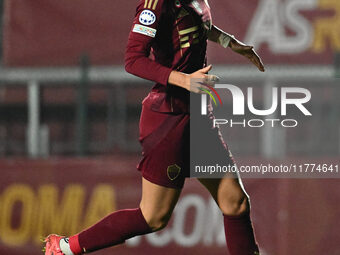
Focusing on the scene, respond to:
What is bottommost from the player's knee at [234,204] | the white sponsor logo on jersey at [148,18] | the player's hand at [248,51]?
the player's knee at [234,204]

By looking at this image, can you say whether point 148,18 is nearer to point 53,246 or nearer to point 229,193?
point 229,193

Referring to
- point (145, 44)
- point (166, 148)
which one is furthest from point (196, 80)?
point (166, 148)

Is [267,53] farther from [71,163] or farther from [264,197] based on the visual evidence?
[71,163]

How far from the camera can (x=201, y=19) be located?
387 cm

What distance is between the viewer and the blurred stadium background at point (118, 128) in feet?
19.1

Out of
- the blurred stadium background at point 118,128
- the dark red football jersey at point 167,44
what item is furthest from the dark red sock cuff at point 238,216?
the blurred stadium background at point 118,128

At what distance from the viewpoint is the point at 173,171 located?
3.88 meters

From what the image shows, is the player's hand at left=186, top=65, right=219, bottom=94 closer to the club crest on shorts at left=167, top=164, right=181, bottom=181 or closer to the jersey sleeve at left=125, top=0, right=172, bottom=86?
the jersey sleeve at left=125, top=0, right=172, bottom=86

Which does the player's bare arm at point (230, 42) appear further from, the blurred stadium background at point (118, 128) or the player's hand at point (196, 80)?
the blurred stadium background at point (118, 128)

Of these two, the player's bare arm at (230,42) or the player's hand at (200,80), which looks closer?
the player's hand at (200,80)

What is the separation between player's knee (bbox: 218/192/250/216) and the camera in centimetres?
397

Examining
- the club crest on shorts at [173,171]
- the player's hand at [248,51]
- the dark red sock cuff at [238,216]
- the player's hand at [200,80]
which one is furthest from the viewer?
the player's hand at [248,51]

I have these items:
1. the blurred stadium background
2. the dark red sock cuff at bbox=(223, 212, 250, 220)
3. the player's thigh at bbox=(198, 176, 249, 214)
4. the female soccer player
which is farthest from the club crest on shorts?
the blurred stadium background

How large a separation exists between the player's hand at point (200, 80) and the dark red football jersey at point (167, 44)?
4.4 inches
